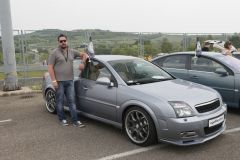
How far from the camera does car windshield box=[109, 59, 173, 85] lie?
5.38 metres

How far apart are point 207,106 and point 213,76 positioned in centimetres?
241

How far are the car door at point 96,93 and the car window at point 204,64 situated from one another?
2694 mm

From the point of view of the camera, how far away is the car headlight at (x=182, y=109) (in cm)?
441

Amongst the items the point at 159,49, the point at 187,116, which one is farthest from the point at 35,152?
the point at 159,49

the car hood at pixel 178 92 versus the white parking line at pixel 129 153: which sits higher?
the car hood at pixel 178 92

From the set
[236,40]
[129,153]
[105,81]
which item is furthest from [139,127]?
[236,40]

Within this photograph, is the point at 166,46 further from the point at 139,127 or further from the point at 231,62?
the point at 139,127

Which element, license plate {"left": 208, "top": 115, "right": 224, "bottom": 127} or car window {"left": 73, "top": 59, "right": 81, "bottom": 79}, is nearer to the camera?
license plate {"left": 208, "top": 115, "right": 224, "bottom": 127}

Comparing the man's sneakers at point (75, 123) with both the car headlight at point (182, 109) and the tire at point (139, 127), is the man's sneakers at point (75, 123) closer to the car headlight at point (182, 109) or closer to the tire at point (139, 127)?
the tire at point (139, 127)

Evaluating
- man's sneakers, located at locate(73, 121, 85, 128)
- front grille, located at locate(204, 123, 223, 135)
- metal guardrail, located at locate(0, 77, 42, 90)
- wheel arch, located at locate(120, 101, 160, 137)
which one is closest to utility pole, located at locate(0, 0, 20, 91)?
metal guardrail, located at locate(0, 77, 42, 90)

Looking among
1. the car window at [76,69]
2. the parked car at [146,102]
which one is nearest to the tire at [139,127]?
the parked car at [146,102]

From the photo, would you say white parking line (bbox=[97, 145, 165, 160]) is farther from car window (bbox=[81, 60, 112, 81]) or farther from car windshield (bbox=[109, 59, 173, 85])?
car window (bbox=[81, 60, 112, 81])

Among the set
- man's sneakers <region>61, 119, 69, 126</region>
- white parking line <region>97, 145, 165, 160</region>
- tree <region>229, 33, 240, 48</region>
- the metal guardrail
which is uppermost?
tree <region>229, 33, 240, 48</region>

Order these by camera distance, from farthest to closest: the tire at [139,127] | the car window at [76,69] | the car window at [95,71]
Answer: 1. the car window at [76,69]
2. the car window at [95,71]
3. the tire at [139,127]
